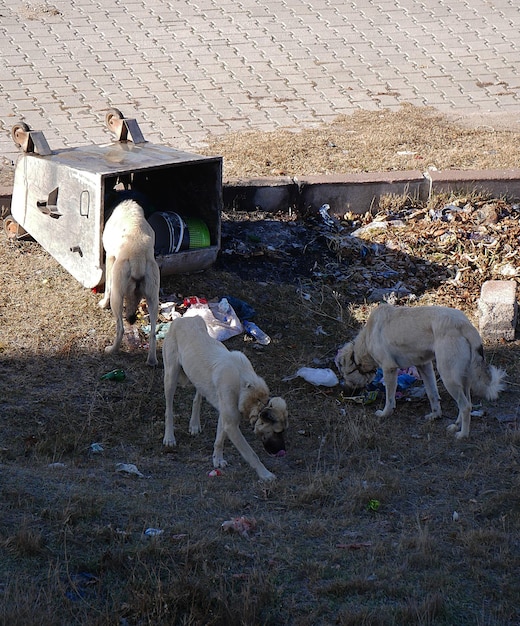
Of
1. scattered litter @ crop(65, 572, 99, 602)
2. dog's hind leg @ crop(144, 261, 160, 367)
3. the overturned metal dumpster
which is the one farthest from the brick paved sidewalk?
scattered litter @ crop(65, 572, 99, 602)

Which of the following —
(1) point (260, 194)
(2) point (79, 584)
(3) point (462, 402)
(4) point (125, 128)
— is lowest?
(2) point (79, 584)

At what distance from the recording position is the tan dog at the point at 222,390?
19.8 feet

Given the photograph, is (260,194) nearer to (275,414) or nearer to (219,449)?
(219,449)

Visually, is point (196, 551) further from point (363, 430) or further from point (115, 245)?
point (115, 245)

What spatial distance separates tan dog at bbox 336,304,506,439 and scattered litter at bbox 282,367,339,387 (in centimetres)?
15

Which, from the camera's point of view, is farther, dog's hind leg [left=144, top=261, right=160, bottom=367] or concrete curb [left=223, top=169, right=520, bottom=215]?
concrete curb [left=223, top=169, right=520, bottom=215]

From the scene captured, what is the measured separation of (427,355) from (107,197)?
12.4 feet

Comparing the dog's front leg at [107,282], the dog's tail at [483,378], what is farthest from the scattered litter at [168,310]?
the dog's tail at [483,378]

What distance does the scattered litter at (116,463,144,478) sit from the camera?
6242 millimetres

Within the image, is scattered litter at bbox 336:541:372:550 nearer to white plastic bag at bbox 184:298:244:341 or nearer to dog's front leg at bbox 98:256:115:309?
white plastic bag at bbox 184:298:244:341

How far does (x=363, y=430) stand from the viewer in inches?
271

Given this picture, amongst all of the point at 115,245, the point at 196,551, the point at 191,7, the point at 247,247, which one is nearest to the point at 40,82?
the point at 191,7

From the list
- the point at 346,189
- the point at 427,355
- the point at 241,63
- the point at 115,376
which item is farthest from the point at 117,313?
the point at 241,63

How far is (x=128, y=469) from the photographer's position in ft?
20.6
